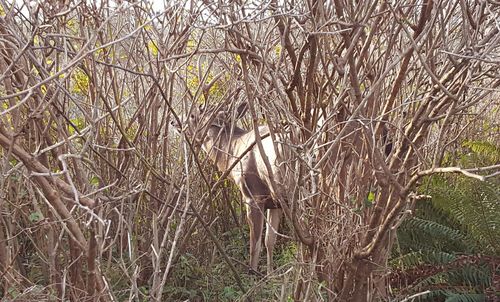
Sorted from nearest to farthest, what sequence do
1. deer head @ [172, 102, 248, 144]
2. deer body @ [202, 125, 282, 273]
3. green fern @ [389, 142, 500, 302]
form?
1. deer head @ [172, 102, 248, 144]
2. green fern @ [389, 142, 500, 302]
3. deer body @ [202, 125, 282, 273]

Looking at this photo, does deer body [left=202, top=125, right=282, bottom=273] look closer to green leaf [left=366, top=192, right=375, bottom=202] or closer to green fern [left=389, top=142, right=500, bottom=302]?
green fern [left=389, top=142, right=500, bottom=302]

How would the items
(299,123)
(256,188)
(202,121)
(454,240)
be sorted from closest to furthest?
(299,123)
(202,121)
(454,240)
(256,188)

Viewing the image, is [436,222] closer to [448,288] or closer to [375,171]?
[448,288]

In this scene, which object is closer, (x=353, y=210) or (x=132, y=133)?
(x=353, y=210)

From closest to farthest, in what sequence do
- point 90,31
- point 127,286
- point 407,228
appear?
point 90,31 → point 127,286 → point 407,228

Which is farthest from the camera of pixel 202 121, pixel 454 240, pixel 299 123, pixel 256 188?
pixel 256 188

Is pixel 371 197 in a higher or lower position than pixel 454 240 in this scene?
higher

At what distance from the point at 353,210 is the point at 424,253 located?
117 inches

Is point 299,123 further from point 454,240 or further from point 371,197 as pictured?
point 454,240

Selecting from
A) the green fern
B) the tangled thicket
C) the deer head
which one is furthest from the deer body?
the tangled thicket

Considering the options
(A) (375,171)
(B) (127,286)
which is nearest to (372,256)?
(A) (375,171)

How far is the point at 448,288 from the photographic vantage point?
17.9 feet

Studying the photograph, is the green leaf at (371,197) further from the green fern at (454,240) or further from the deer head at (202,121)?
the green fern at (454,240)

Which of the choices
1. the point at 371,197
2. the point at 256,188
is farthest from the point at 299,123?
the point at 256,188
